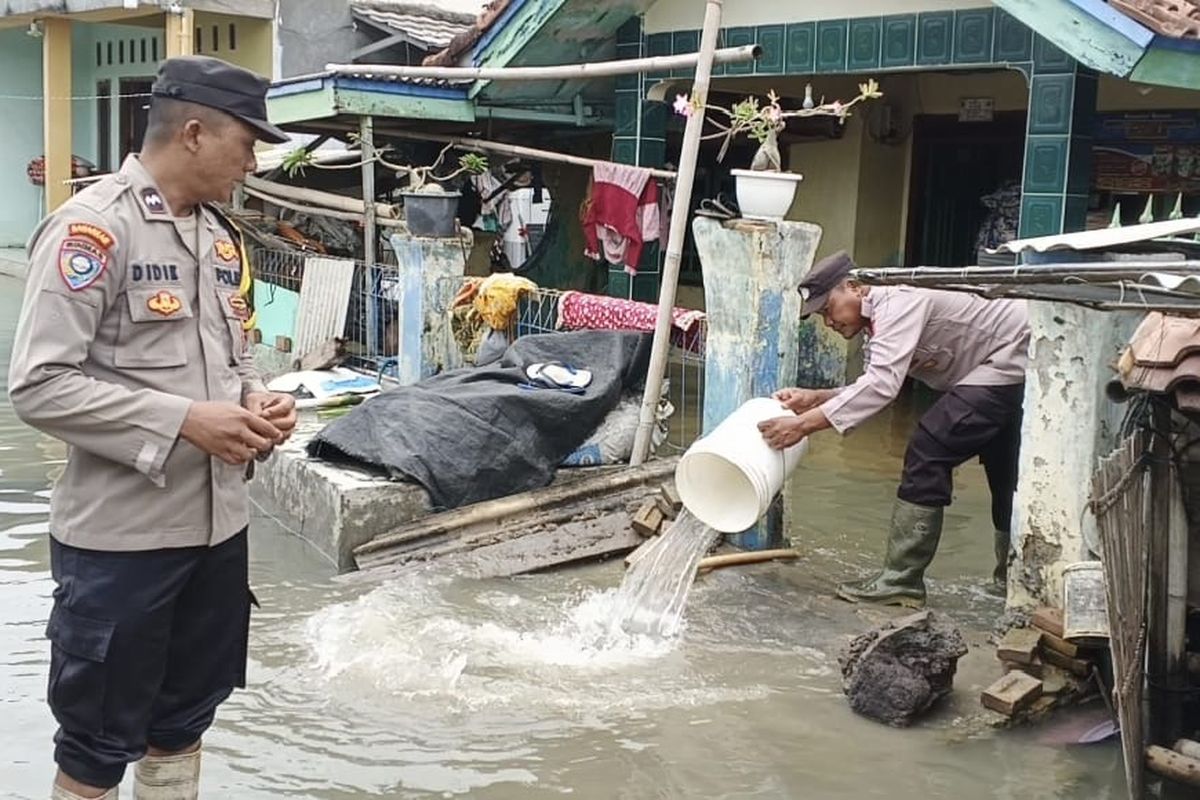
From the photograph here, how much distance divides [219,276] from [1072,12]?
207 inches

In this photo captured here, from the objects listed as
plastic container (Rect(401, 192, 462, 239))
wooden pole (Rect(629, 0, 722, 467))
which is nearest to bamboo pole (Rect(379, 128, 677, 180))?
plastic container (Rect(401, 192, 462, 239))

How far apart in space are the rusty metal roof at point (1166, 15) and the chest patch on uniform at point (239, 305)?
5107 mm

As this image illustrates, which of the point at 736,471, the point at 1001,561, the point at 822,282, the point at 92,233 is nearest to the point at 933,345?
the point at 822,282

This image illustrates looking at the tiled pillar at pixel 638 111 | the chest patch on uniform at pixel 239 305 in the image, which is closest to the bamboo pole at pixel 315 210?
the tiled pillar at pixel 638 111

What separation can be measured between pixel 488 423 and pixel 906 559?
2.38 metres

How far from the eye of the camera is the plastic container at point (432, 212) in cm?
873

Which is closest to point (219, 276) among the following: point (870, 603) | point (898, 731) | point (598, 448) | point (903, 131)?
point (898, 731)

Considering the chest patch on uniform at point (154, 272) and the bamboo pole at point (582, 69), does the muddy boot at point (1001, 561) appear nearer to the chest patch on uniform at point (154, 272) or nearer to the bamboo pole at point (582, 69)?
the bamboo pole at point (582, 69)

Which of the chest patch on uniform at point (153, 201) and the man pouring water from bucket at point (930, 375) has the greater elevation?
the chest patch on uniform at point (153, 201)

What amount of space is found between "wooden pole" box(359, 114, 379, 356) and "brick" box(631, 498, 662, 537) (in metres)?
4.40

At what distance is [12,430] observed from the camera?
32.2ft

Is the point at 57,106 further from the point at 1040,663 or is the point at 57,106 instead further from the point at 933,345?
the point at 1040,663

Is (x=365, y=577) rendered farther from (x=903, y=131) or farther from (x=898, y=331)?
(x=903, y=131)

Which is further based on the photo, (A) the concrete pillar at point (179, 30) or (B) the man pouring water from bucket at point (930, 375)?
(A) the concrete pillar at point (179, 30)
